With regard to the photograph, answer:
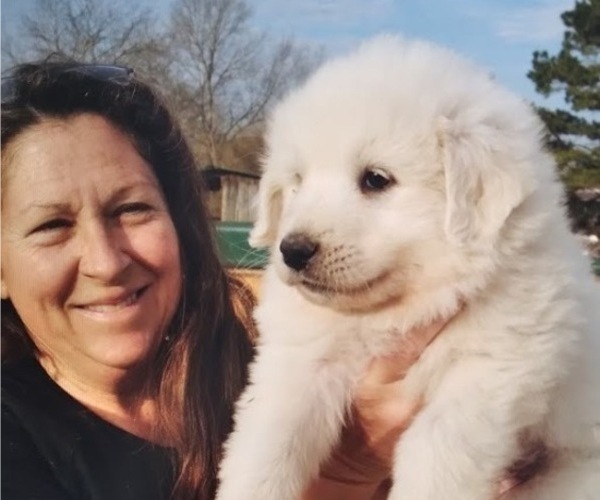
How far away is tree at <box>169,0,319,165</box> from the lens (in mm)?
1975

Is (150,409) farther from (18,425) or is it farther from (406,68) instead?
(406,68)

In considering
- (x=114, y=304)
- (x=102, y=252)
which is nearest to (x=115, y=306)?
(x=114, y=304)

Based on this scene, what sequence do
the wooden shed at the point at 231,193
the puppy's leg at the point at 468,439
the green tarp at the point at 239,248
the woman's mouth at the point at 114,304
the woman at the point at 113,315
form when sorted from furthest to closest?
the green tarp at the point at 239,248
the wooden shed at the point at 231,193
the woman's mouth at the point at 114,304
the woman at the point at 113,315
the puppy's leg at the point at 468,439

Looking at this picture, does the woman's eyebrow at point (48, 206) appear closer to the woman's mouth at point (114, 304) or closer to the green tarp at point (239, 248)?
the woman's mouth at point (114, 304)

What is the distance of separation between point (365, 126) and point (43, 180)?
1.93ft

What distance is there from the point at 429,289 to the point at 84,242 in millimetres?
639

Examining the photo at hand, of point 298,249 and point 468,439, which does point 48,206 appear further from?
point 468,439

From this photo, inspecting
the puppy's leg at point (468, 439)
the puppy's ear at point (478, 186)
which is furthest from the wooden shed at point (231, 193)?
the puppy's leg at point (468, 439)

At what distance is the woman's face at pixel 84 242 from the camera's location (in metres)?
1.82

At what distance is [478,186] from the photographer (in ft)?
5.88

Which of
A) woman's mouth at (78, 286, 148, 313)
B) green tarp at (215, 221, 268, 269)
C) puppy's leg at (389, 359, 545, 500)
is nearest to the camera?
puppy's leg at (389, 359, 545, 500)

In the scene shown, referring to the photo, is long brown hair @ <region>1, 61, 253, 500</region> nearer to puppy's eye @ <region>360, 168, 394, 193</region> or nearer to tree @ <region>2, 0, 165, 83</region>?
tree @ <region>2, 0, 165, 83</region>

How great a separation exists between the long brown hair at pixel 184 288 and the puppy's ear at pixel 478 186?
0.54m

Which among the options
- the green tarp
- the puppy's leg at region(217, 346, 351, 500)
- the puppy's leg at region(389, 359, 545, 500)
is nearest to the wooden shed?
the green tarp
